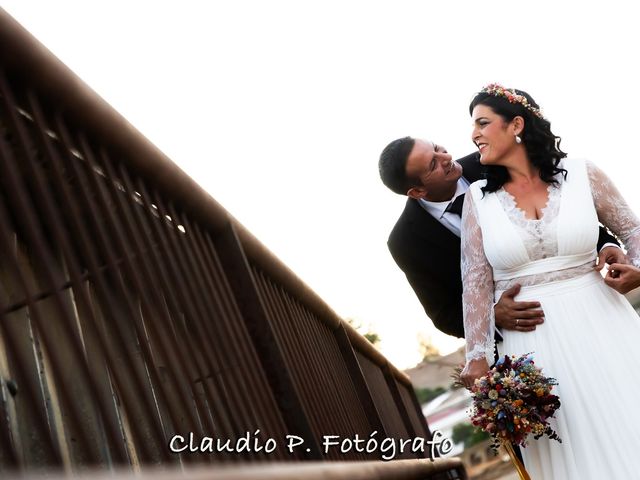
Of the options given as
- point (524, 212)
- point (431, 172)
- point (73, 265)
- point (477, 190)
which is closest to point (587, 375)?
point (524, 212)

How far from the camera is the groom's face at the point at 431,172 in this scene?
469 centimetres

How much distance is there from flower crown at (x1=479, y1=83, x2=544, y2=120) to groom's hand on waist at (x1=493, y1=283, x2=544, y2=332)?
89 cm

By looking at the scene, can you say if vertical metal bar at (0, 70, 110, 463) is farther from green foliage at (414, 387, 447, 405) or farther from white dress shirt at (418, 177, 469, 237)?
green foliage at (414, 387, 447, 405)

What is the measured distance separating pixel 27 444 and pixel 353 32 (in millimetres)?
16076

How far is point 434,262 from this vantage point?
180 inches

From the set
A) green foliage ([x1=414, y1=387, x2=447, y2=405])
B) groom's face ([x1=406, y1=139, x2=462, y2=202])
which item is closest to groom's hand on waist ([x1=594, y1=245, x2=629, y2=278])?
groom's face ([x1=406, y1=139, x2=462, y2=202])

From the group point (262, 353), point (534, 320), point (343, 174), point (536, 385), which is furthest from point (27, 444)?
point (343, 174)

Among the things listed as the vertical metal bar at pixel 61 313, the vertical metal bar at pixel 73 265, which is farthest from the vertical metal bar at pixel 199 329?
the vertical metal bar at pixel 61 313

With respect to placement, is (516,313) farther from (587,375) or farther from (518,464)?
(518,464)

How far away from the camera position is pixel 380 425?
3941mm

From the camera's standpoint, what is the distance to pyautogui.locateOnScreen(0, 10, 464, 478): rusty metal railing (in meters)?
1.34

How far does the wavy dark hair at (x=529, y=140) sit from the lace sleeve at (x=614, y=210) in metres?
0.18

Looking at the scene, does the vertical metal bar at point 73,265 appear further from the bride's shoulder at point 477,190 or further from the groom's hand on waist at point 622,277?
the bride's shoulder at point 477,190

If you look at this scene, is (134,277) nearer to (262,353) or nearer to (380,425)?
(262,353)
